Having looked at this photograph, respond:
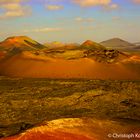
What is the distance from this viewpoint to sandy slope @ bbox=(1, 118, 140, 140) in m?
5.91

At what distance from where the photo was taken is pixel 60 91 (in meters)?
13.0

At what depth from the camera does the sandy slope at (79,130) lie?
19.4 ft

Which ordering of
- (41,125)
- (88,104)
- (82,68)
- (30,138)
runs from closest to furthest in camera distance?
(30,138) → (41,125) → (88,104) → (82,68)

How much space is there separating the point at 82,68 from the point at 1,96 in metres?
6.45

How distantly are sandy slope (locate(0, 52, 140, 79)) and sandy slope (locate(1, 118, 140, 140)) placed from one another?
10.5m

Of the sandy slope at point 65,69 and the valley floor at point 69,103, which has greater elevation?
the sandy slope at point 65,69

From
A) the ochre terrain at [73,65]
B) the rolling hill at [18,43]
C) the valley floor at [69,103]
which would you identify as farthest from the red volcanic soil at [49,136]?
the rolling hill at [18,43]

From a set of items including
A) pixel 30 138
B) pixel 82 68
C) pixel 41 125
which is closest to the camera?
pixel 30 138

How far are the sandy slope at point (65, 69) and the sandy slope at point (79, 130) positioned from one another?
10514 millimetres

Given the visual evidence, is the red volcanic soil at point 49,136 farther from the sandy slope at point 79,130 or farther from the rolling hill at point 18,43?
the rolling hill at point 18,43

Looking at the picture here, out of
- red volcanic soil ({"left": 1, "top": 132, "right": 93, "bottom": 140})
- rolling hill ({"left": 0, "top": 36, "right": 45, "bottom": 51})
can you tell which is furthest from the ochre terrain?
rolling hill ({"left": 0, "top": 36, "right": 45, "bottom": 51})

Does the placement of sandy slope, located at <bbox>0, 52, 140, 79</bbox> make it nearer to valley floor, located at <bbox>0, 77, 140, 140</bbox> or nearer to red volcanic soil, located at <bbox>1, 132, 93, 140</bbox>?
valley floor, located at <bbox>0, 77, 140, 140</bbox>

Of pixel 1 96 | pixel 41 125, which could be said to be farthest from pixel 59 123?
pixel 1 96

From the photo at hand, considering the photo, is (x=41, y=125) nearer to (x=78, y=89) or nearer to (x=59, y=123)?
(x=59, y=123)
